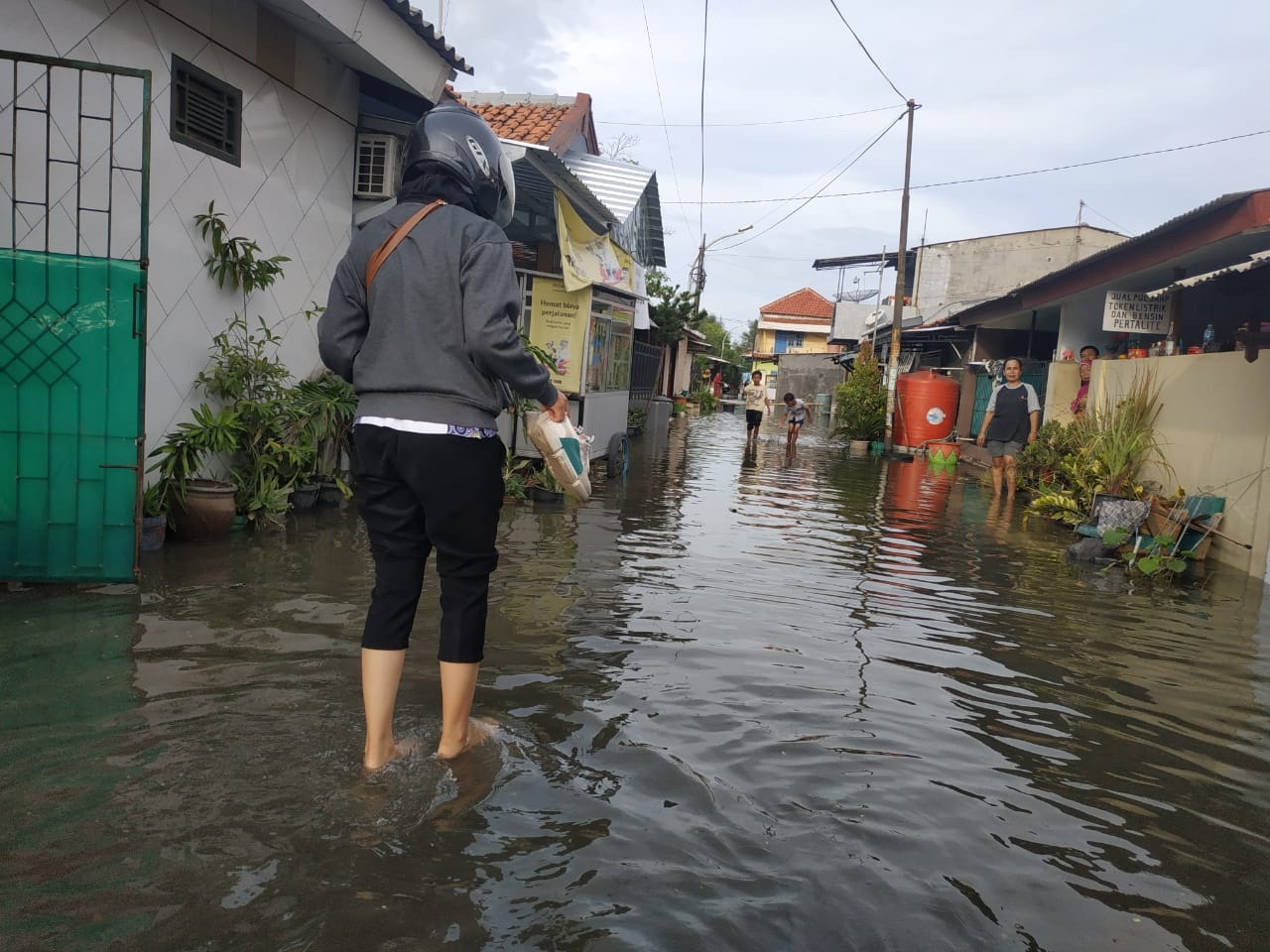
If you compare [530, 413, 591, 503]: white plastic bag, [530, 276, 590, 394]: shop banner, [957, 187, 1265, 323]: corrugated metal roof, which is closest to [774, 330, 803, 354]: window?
[957, 187, 1265, 323]: corrugated metal roof

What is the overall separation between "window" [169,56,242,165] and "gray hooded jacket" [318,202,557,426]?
4.65 m

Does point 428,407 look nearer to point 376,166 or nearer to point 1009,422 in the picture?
point 376,166

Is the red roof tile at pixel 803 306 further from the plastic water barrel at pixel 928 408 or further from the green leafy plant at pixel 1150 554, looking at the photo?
the green leafy plant at pixel 1150 554

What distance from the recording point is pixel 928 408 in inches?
813

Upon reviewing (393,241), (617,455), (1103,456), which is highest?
(393,241)

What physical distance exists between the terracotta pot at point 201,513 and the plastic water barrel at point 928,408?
649 inches

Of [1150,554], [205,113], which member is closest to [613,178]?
[205,113]

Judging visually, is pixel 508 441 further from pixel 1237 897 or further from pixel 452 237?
pixel 1237 897

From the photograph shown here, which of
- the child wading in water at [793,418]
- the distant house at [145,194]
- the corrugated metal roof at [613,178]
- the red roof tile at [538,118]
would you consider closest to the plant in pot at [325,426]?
the distant house at [145,194]

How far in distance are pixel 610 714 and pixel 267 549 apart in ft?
11.7

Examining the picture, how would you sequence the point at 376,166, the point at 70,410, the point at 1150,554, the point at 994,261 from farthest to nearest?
the point at 994,261 < the point at 376,166 < the point at 1150,554 < the point at 70,410

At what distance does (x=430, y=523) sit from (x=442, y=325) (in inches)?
23.2

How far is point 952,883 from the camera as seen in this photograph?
2.63 meters

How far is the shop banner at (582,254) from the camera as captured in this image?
10.3 metres
